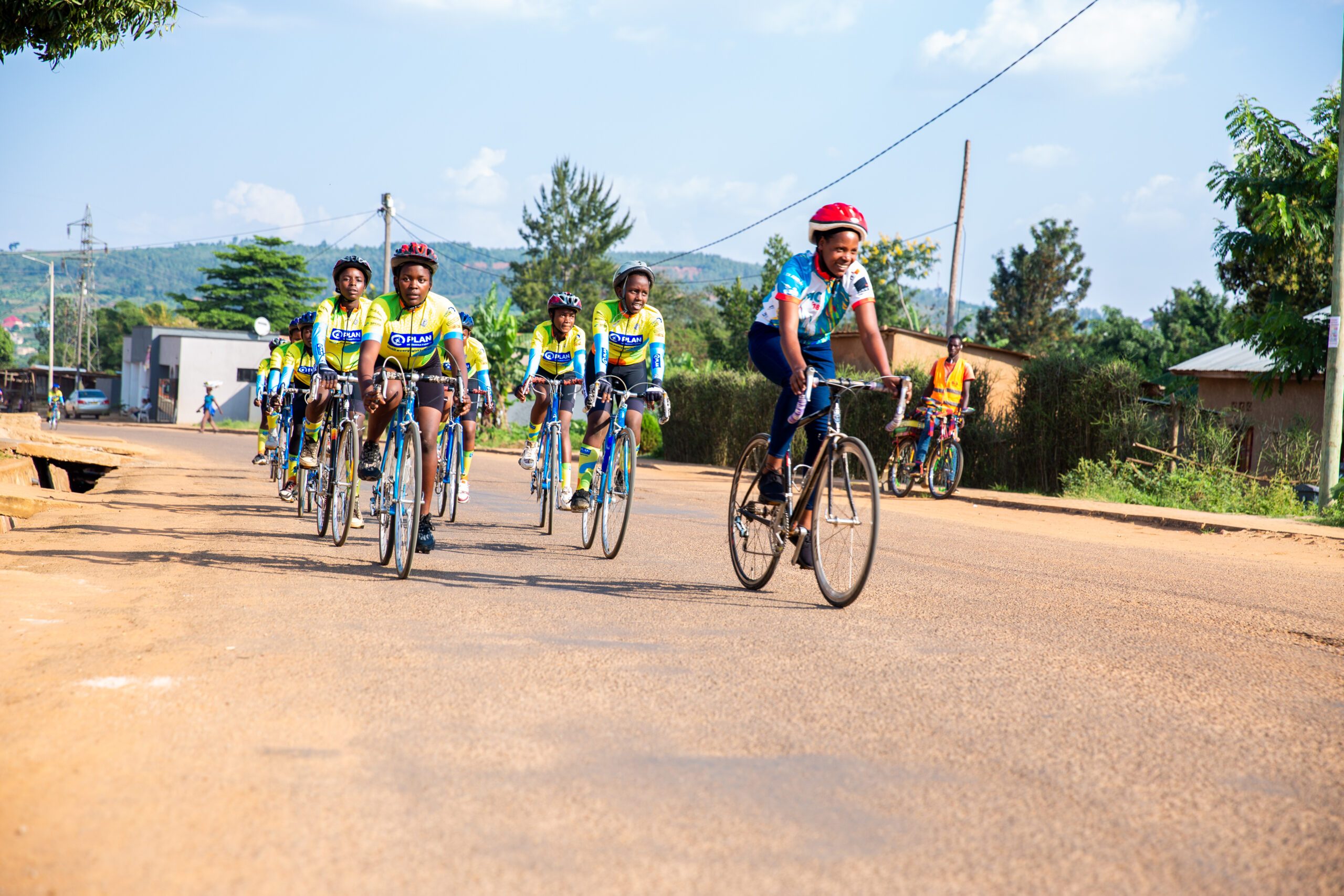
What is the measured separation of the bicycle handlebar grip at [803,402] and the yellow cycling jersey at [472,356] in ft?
8.48

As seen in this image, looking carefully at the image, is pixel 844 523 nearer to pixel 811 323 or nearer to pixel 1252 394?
pixel 811 323

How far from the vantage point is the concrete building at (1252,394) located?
75.4 feet

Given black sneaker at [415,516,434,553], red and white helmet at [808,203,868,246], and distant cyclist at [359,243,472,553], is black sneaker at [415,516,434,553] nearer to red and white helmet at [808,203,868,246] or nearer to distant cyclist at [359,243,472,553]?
distant cyclist at [359,243,472,553]

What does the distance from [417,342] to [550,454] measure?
2445mm

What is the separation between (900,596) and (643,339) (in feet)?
10.9

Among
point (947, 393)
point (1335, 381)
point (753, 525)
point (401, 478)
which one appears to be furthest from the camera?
point (947, 393)

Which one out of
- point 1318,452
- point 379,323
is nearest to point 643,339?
point 379,323

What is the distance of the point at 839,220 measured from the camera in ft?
21.3

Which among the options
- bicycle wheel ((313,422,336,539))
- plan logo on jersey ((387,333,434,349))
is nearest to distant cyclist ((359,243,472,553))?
plan logo on jersey ((387,333,434,349))

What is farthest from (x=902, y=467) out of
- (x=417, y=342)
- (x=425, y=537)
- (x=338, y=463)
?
(x=417, y=342)

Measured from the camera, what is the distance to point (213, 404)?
51.2 meters

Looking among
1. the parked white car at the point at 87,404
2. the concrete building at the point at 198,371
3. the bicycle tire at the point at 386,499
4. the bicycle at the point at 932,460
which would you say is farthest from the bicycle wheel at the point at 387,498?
the parked white car at the point at 87,404

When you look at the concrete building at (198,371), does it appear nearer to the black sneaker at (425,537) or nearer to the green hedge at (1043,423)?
the green hedge at (1043,423)

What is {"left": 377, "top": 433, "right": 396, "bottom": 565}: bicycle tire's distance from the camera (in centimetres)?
753
